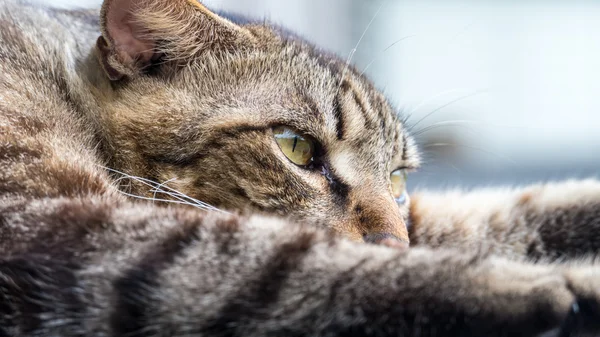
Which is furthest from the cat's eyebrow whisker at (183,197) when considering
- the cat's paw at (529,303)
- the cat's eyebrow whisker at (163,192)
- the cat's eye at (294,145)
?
the cat's paw at (529,303)

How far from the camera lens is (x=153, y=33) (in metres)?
1.20

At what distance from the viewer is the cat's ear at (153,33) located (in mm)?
1158

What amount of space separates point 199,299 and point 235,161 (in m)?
0.45

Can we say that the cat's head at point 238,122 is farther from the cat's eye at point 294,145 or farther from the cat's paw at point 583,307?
the cat's paw at point 583,307

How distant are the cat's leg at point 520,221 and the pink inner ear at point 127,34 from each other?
2.36 ft

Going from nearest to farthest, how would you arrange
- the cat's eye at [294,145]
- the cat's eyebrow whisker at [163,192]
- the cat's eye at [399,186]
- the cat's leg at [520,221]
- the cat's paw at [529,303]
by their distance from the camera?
1. the cat's paw at [529,303]
2. the cat's eyebrow whisker at [163,192]
3. the cat's eye at [294,145]
4. the cat's leg at [520,221]
5. the cat's eye at [399,186]

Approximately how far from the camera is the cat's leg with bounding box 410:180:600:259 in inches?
51.8

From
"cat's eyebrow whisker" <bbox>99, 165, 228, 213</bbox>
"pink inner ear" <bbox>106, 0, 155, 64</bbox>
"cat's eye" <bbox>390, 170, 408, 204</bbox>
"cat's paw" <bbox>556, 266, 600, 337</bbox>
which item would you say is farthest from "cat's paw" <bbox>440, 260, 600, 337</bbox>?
"pink inner ear" <bbox>106, 0, 155, 64</bbox>

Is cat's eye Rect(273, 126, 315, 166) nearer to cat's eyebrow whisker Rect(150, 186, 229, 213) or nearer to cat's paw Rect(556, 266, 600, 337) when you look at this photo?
cat's eyebrow whisker Rect(150, 186, 229, 213)

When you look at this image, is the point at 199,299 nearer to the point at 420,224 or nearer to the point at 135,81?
the point at 135,81

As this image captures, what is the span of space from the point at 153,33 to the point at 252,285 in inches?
26.0

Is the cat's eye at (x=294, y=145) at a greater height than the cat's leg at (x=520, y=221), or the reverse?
the cat's leg at (x=520, y=221)

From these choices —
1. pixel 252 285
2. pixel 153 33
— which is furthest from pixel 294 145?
pixel 252 285

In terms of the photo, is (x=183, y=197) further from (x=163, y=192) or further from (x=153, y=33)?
(x=153, y=33)
